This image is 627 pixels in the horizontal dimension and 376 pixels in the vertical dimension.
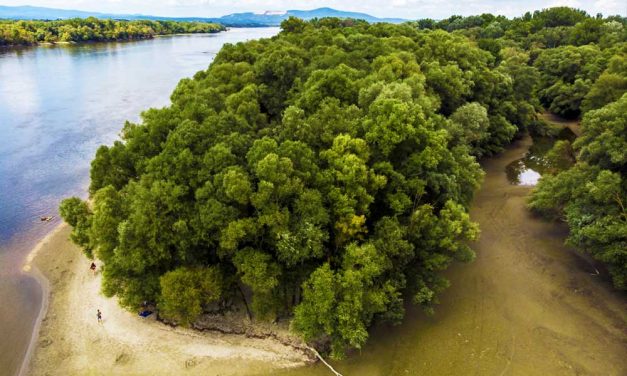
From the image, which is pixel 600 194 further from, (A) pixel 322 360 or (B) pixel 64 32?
(B) pixel 64 32

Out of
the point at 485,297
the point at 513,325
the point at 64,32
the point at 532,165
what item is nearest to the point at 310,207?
the point at 485,297

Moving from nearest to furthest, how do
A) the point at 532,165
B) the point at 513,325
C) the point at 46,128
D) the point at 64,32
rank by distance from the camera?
the point at 513,325 < the point at 532,165 < the point at 46,128 < the point at 64,32

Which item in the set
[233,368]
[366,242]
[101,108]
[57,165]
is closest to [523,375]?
[366,242]

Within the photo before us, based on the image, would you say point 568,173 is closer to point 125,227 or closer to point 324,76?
point 324,76

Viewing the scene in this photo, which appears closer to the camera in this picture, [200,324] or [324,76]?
[200,324]

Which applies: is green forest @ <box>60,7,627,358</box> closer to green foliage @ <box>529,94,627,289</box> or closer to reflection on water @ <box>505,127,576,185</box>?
green foliage @ <box>529,94,627,289</box>
